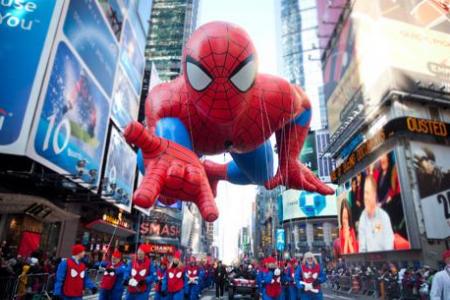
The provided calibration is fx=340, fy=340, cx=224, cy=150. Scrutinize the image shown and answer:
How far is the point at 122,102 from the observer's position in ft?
89.6

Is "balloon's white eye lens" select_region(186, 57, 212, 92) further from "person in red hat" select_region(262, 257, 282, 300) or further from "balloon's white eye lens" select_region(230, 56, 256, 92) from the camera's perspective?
"person in red hat" select_region(262, 257, 282, 300)

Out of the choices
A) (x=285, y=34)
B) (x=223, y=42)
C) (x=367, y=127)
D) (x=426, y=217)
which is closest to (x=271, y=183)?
(x=223, y=42)

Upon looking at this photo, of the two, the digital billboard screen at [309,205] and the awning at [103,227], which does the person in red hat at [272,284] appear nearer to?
the awning at [103,227]

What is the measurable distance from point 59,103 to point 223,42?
1430 cm

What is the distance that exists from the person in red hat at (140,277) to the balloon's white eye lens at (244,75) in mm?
4714

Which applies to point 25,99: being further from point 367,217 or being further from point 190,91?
point 367,217

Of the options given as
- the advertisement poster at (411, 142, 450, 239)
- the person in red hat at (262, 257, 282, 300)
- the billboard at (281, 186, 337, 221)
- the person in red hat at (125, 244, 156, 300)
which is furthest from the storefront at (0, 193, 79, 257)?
the billboard at (281, 186, 337, 221)

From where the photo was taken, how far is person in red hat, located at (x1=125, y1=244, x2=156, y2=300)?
752 centimetres

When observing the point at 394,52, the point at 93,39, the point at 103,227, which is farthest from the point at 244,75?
the point at 103,227

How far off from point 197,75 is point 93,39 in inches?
735

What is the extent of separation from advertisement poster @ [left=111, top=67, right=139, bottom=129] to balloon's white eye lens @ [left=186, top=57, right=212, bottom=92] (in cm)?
2094

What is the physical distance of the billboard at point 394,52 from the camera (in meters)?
23.5

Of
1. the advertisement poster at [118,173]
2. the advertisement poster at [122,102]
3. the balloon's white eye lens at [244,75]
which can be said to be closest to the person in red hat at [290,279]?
the balloon's white eye lens at [244,75]

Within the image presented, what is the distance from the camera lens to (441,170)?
21.4 metres
